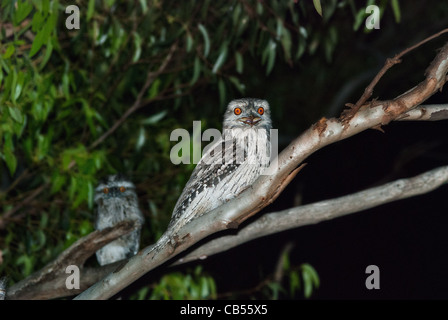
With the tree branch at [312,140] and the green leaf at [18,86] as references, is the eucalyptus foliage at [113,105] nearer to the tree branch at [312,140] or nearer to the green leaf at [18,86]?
the green leaf at [18,86]

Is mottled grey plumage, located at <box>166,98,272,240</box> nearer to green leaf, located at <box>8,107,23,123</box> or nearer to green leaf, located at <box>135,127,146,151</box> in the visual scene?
green leaf, located at <box>8,107,23,123</box>

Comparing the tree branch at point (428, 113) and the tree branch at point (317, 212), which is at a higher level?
the tree branch at point (428, 113)

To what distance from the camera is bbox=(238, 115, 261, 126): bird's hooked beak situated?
255 centimetres

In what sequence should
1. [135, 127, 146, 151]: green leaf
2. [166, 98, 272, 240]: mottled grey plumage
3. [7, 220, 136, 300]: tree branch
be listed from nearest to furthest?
[166, 98, 272, 240]: mottled grey plumage → [7, 220, 136, 300]: tree branch → [135, 127, 146, 151]: green leaf

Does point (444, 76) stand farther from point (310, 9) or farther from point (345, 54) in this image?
point (345, 54)

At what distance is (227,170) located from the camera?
2447mm

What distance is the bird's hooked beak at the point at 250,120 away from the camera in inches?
100

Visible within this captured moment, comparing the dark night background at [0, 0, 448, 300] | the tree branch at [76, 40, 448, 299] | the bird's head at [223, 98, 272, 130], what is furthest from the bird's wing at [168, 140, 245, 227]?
the dark night background at [0, 0, 448, 300]

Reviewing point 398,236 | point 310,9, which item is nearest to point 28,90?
point 310,9

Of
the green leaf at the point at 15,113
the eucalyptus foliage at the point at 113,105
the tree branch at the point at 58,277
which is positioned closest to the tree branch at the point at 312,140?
the tree branch at the point at 58,277

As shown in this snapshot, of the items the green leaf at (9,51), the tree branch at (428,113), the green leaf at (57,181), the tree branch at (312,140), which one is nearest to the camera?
the tree branch at (312,140)

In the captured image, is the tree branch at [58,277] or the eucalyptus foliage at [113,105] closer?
the tree branch at [58,277]

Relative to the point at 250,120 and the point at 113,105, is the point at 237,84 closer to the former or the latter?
the point at 113,105

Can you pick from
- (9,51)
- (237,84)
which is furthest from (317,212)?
(9,51)
